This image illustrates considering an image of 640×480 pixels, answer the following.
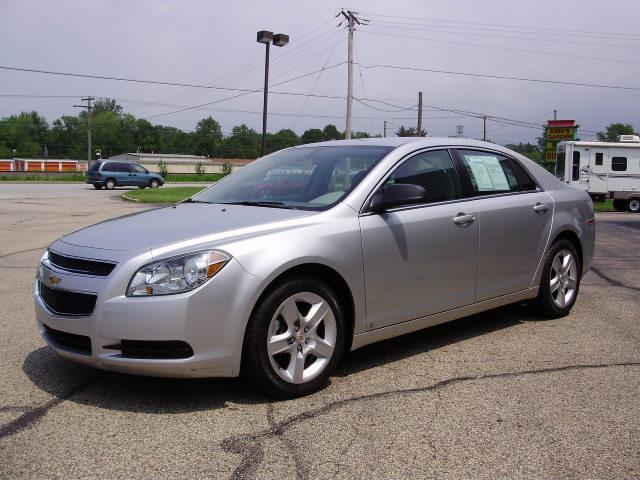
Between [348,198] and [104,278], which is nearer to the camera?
[104,278]

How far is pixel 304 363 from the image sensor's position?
13.0 feet

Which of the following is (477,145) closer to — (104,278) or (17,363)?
(104,278)

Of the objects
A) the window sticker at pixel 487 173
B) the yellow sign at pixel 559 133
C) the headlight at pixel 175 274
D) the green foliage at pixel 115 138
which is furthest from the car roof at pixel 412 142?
the green foliage at pixel 115 138

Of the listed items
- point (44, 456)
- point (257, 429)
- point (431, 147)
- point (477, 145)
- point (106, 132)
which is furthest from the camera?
point (106, 132)

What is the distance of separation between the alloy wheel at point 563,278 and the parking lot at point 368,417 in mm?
598

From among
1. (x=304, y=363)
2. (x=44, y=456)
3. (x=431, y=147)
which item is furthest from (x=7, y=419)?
(x=431, y=147)

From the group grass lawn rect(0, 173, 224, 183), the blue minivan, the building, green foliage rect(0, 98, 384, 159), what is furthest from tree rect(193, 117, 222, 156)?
the blue minivan

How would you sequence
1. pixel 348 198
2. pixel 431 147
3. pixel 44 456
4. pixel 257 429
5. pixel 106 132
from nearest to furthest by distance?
pixel 44 456 → pixel 257 429 → pixel 348 198 → pixel 431 147 → pixel 106 132

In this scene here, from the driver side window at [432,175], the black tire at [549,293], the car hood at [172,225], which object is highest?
the driver side window at [432,175]

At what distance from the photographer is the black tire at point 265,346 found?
12.2ft

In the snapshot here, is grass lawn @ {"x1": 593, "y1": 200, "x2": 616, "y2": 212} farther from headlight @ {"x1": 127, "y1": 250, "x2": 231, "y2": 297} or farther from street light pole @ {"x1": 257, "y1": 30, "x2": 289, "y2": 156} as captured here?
headlight @ {"x1": 127, "y1": 250, "x2": 231, "y2": 297}

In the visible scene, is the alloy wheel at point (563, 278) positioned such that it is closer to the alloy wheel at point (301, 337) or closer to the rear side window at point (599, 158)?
the alloy wheel at point (301, 337)

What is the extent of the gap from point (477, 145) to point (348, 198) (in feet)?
5.53

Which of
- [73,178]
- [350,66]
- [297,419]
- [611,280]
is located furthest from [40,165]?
[297,419]
